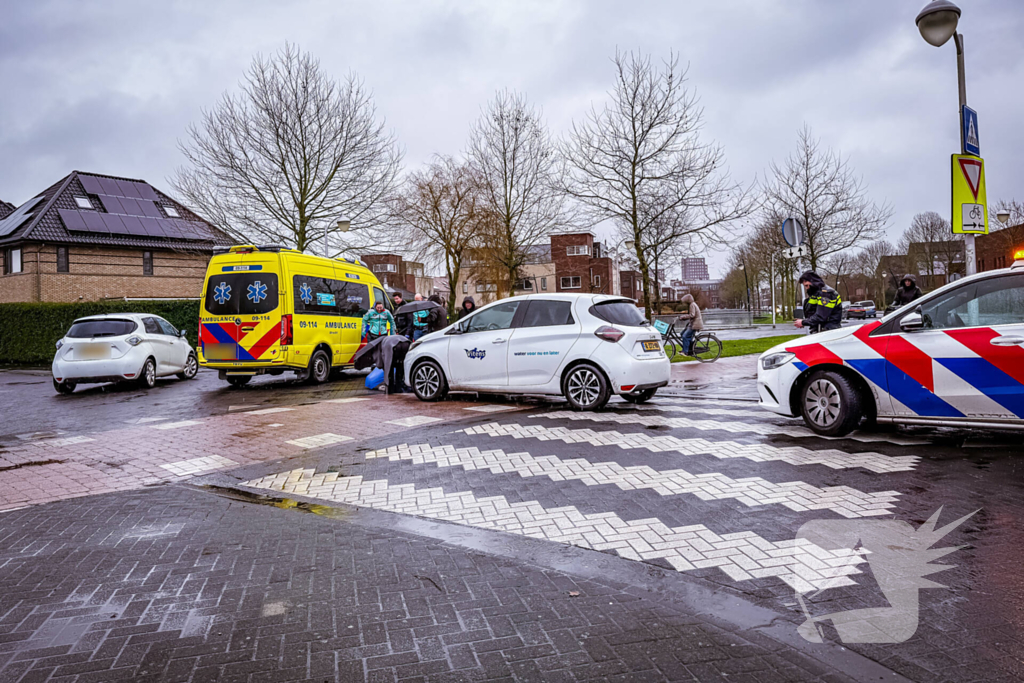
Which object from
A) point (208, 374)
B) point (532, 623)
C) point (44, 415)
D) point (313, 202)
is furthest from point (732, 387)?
point (313, 202)

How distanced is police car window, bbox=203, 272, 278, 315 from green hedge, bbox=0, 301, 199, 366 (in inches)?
454

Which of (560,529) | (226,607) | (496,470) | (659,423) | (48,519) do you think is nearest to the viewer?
(226,607)

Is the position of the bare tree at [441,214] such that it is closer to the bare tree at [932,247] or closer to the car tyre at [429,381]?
the car tyre at [429,381]

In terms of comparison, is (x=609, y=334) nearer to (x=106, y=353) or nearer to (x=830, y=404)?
(x=830, y=404)

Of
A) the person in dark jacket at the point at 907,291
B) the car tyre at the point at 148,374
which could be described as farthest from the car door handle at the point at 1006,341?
the car tyre at the point at 148,374

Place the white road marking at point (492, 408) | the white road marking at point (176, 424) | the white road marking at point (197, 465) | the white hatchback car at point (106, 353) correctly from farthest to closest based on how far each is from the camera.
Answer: the white hatchback car at point (106, 353), the white road marking at point (492, 408), the white road marking at point (176, 424), the white road marking at point (197, 465)

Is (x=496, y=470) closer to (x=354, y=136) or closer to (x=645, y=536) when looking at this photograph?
(x=645, y=536)

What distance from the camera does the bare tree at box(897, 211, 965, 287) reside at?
45656 mm

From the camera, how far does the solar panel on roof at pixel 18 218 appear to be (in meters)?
34.3

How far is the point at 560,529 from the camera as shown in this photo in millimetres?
4414

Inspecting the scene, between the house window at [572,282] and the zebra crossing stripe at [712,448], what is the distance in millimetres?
59280

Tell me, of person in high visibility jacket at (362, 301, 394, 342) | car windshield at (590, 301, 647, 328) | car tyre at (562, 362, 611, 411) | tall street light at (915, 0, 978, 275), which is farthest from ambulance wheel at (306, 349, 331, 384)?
tall street light at (915, 0, 978, 275)

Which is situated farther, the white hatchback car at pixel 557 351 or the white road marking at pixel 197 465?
the white hatchback car at pixel 557 351

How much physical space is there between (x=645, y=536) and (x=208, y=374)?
16.8 m
